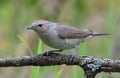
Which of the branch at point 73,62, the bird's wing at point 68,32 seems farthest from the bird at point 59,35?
the branch at point 73,62

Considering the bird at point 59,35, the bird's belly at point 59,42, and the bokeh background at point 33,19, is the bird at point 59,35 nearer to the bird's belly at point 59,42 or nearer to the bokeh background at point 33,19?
the bird's belly at point 59,42

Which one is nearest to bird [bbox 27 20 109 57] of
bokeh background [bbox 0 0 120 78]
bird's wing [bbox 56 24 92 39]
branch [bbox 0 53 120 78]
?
bird's wing [bbox 56 24 92 39]

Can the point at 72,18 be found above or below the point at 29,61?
above

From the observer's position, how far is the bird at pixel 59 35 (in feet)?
14.1

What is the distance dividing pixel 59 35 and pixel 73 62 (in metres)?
0.84

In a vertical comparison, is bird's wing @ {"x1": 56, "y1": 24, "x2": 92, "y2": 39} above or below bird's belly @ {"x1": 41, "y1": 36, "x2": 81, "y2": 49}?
above

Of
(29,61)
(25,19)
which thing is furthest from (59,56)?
(25,19)

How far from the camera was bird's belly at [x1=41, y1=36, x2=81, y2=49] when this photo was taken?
14.0ft

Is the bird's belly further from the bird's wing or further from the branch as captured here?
the branch

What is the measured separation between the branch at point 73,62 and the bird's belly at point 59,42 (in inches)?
14.2

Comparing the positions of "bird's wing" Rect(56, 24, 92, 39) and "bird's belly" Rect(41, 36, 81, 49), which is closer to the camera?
"bird's belly" Rect(41, 36, 81, 49)

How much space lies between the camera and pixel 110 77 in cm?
378

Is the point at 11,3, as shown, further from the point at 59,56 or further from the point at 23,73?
the point at 59,56

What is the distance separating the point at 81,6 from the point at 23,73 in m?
1.07
